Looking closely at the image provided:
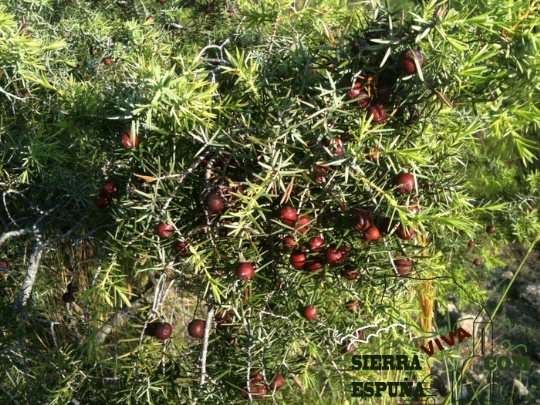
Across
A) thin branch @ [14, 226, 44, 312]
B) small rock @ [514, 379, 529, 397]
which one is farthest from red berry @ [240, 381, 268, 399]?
small rock @ [514, 379, 529, 397]

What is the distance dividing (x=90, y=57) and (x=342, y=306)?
55.0 inches

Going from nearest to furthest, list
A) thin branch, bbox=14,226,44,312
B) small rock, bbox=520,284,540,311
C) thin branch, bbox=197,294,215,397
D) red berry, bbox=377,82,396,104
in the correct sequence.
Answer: red berry, bbox=377,82,396,104, thin branch, bbox=197,294,215,397, thin branch, bbox=14,226,44,312, small rock, bbox=520,284,540,311

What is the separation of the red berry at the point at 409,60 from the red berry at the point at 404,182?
20 centimetres

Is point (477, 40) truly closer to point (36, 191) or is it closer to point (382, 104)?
point (382, 104)

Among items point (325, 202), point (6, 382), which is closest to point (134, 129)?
point (325, 202)

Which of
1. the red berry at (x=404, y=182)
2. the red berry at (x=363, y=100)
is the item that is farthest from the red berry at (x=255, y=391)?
the red berry at (x=363, y=100)

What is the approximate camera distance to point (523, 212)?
9.45 feet

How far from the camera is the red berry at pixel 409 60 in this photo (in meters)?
0.91

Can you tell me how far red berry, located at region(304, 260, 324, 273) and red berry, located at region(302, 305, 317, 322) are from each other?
0.34 feet

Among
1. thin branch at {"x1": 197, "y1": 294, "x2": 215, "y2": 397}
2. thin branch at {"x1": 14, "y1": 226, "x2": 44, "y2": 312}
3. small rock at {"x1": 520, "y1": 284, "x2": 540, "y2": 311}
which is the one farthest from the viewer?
small rock at {"x1": 520, "y1": 284, "x2": 540, "y2": 311}

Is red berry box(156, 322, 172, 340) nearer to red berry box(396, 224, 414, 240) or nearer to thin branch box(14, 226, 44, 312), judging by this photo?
red berry box(396, 224, 414, 240)

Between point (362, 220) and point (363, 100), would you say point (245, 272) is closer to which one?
point (362, 220)

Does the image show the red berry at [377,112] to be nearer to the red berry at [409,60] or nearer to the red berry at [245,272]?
the red berry at [409,60]

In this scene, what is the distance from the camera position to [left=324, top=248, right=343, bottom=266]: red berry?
1.10 meters
